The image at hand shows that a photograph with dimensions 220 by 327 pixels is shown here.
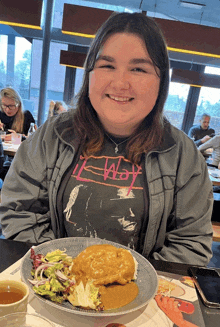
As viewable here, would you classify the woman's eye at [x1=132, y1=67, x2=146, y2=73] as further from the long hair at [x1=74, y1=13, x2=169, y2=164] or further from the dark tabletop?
the dark tabletop

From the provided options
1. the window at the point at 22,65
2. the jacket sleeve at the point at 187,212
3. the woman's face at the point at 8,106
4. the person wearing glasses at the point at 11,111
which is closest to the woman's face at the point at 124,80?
the jacket sleeve at the point at 187,212

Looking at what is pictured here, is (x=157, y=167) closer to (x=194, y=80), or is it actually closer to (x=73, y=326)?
(x=73, y=326)

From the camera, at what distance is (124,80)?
1064mm

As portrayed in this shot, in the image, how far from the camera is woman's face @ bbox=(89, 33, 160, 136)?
1050mm

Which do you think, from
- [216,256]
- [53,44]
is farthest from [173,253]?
[53,44]

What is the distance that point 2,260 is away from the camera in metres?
0.86

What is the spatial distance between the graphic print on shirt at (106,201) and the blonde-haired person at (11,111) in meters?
3.80

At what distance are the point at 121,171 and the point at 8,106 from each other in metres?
3.99

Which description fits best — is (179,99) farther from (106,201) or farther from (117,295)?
(117,295)

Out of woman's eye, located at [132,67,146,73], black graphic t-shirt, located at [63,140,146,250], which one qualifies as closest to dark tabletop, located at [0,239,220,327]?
black graphic t-shirt, located at [63,140,146,250]

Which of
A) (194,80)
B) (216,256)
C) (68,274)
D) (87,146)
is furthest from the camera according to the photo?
(194,80)

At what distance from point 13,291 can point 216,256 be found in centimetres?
303

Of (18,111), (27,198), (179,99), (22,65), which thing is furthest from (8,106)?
(179,99)

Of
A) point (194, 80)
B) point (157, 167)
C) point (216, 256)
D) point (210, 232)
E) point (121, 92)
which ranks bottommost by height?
point (216, 256)
